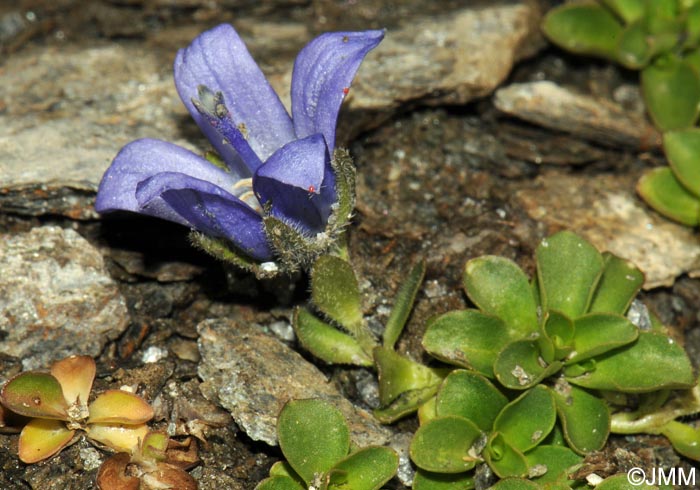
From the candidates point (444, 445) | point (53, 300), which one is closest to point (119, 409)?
point (53, 300)

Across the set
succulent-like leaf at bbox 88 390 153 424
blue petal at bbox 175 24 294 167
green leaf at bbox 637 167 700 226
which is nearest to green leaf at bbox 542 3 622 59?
green leaf at bbox 637 167 700 226

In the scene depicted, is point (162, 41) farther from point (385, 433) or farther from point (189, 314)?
point (385, 433)

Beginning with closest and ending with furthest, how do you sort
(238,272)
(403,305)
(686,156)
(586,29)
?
(403,305)
(238,272)
(686,156)
(586,29)

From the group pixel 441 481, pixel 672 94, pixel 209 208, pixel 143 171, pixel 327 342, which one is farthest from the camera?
pixel 672 94

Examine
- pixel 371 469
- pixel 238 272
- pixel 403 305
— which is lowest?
pixel 371 469

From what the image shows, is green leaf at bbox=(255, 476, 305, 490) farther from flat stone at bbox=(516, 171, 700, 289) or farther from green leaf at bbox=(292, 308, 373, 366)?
flat stone at bbox=(516, 171, 700, 289)

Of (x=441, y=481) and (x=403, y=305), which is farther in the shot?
(x=403, y=305)

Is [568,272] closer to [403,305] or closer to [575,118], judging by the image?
[403,305]
